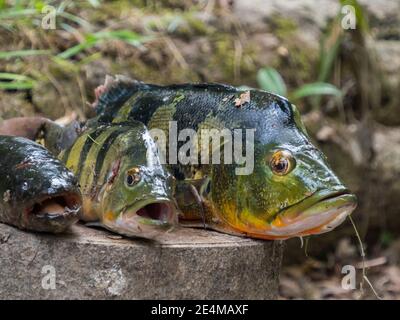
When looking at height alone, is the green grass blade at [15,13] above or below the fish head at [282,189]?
above

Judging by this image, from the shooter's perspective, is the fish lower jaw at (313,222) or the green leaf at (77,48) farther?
the green leaf at (77,48)

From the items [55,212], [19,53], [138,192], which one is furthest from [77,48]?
[138,192]

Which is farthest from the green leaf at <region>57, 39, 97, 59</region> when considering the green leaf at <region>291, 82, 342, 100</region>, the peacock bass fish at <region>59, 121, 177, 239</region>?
the peacock bass fish at <region>59, 121, 177, 239</region>

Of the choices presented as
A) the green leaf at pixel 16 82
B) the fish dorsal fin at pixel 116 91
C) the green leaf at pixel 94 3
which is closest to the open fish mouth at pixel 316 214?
the fish dorsal fin at pixel 116 91

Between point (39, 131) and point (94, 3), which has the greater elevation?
point (94, 3)

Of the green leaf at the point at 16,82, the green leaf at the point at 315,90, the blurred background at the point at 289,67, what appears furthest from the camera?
the green leaf at the point at 315,90

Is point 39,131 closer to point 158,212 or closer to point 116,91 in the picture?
point 116,91

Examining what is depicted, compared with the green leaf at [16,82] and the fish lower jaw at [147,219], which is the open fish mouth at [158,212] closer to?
the fish lower jaw at [147,219]
